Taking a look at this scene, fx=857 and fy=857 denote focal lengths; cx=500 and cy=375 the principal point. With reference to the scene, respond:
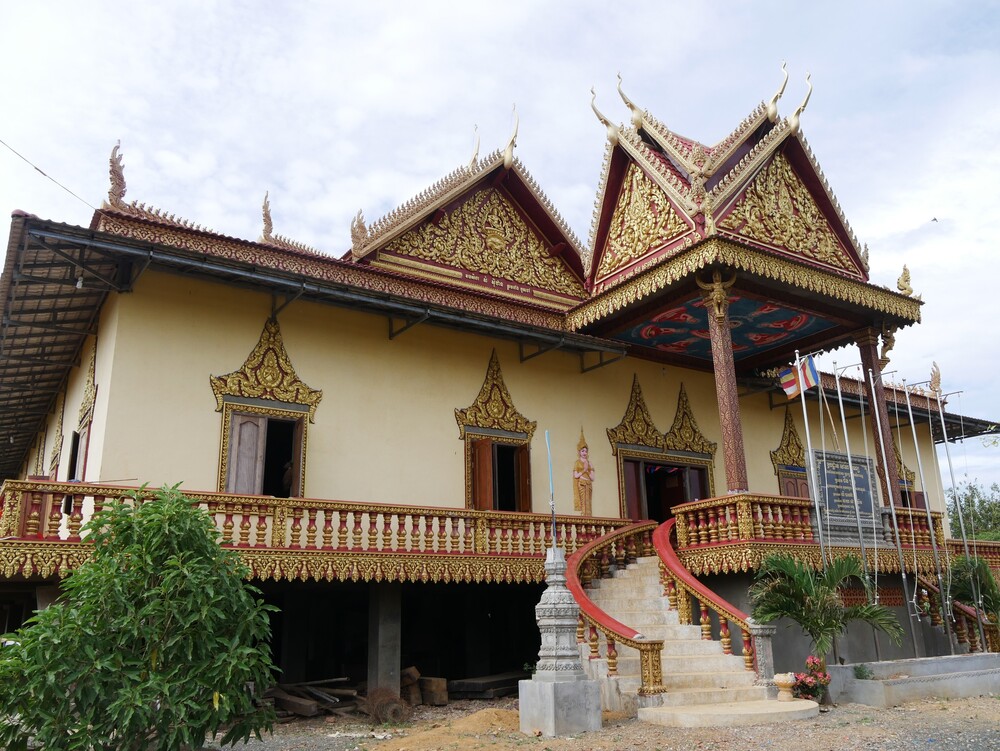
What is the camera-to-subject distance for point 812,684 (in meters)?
7.90

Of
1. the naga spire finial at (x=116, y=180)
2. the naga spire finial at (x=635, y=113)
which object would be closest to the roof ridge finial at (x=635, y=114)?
the naga spire finial at (x=635, y=113)

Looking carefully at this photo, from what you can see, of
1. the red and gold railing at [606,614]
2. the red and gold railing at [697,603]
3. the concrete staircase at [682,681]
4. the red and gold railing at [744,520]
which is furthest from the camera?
the red and gold railing at [744,520]

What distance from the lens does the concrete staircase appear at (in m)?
7.05

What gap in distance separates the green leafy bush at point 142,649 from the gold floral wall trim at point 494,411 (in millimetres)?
6351

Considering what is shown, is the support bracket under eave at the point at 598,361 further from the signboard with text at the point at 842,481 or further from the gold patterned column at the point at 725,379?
the signboard with text at the point at 842,481

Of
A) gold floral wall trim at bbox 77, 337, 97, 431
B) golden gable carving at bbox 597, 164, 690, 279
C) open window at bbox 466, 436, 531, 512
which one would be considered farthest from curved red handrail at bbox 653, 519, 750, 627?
gold floral wall trim at bbox 77, 337, 97, 431

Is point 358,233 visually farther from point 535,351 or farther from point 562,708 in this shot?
point 562,708

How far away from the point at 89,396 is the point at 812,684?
28.2 ft

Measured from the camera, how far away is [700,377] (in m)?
14.9

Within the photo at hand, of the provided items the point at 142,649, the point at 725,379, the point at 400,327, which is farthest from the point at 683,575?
the point at 142,649

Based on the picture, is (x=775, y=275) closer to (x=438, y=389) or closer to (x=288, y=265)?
(x=438, y=389)

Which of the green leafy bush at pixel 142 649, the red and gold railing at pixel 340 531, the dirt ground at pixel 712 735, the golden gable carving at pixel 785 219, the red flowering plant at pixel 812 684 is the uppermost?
the golden gable carving at pixel 785 219

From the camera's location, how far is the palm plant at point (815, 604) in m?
8.30

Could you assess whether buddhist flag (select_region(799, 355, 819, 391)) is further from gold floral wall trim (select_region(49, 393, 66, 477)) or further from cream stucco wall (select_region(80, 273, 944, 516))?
gold floral wall trim (select_region(49, 393, 66, 477))
